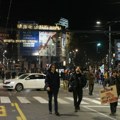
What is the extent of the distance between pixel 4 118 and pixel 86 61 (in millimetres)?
92610

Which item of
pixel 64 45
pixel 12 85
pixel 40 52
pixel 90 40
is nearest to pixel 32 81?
pixel 12 85

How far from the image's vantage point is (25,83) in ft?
116

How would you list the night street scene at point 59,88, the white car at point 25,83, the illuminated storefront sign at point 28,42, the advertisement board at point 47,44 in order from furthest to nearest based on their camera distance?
1. the advertisement board at point 47,44
2. the illuminated storefront sign at point 28,42
3. the white car at point 25,83
4. the night street scene at point 59,88

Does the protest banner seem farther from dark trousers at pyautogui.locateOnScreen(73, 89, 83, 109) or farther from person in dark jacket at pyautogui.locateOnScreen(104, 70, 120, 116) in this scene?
dark trousers at pyautogui.locateOnScreen(73, 89, 83, 109)

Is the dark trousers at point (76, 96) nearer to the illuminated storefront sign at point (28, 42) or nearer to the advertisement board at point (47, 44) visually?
the illuminated storefront sign at point (28, 42)

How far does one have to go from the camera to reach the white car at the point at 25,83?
3462cm

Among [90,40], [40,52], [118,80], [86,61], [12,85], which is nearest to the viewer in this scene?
[118,80]

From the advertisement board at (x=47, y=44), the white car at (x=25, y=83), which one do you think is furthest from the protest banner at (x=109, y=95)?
the advertisement board at (x=47, y=44)

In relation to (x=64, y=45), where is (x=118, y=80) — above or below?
below

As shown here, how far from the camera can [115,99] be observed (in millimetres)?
15594

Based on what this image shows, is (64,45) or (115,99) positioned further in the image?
(64,45)

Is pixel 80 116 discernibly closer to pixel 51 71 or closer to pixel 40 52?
pixel 51 71

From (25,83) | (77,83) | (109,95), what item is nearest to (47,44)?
(25,83)

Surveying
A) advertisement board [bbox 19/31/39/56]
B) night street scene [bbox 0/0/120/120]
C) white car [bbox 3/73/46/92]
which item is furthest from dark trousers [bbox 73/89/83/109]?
advertisement board [bbox 19/31/39/56]
